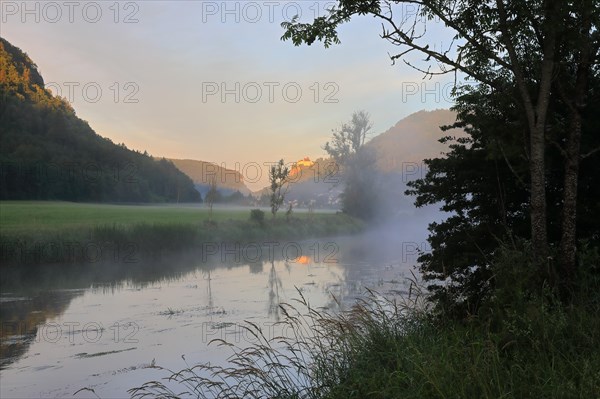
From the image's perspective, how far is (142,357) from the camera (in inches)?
416

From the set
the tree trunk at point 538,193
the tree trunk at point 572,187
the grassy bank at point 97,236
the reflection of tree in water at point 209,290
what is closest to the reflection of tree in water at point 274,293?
the reflection of tree in water at point 209,290

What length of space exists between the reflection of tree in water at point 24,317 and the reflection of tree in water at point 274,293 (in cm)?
607

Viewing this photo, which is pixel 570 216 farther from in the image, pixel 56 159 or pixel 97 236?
pixel 56 159

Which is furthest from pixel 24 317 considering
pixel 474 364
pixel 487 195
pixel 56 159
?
pixel 56 159

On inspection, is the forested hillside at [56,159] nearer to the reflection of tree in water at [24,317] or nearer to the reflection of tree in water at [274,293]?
the reflection of tree in water at [24,317]

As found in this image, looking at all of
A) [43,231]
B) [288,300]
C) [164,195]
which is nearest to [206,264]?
[43,231]

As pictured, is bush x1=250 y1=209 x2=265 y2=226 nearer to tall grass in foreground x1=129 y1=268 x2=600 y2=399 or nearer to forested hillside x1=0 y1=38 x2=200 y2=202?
forested hillside x1=0 y1=38 x2=200 y2=202

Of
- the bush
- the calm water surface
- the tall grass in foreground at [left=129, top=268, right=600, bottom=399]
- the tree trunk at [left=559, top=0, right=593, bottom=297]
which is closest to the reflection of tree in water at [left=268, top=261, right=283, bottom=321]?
the calm water surface

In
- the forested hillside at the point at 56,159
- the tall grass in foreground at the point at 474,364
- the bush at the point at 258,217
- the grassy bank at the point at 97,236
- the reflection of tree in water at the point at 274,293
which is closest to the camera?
the tall grass in foreground at the point at 474,364

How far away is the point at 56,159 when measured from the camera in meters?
61.1

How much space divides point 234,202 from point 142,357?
6971 centimetres

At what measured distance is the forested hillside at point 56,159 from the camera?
54094 mm

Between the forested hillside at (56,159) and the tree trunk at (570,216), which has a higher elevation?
the forested hillside at (56,159)

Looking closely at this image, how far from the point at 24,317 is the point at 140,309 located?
318cm
